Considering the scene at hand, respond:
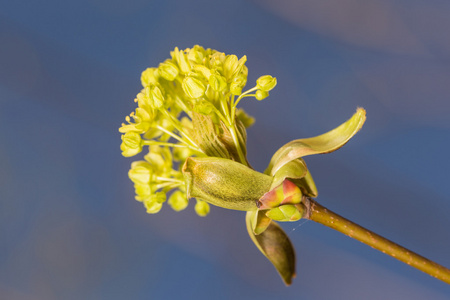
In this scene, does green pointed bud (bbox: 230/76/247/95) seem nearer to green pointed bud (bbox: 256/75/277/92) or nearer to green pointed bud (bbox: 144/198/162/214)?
green pointed bud (bbox: 256/75/277/92)

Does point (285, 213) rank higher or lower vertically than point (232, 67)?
lower

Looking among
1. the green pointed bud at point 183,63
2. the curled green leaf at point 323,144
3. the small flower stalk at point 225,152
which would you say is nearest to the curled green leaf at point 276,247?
the small flower stalk at point 225,152

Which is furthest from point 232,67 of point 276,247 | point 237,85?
point 276,247

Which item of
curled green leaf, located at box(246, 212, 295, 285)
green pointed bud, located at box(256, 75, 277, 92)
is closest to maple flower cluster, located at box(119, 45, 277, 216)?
green pointed bud, located at box(256, 75, 277, 92)

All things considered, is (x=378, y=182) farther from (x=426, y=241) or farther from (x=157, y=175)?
(x=157, y=175)

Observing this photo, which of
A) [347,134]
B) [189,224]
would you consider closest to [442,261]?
[189,224]

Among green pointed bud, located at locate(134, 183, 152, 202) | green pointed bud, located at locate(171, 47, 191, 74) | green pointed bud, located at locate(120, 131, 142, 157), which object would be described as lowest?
green pointed bud, located at locate(134, 183, 152, 202)

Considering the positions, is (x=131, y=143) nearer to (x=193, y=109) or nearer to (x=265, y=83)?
(x=193, y=109)
